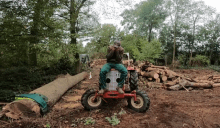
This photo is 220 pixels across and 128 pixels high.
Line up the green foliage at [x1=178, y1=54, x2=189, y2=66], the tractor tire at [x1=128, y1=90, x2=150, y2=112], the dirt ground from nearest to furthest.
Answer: the dirt ground
the tractor tire at [x1=128, y1=90, x2=150, y2=112]
the green foliage at [x1=178, y1=54, x2=189, y2=66]

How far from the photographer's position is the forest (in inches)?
243

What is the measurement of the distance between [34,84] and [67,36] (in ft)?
10.1

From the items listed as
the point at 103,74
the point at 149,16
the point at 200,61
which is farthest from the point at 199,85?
the point at 149,16

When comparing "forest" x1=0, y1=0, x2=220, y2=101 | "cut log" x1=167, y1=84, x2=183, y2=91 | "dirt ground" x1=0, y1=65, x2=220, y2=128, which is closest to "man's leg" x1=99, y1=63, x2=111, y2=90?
"dirt ground" x1=0, y1=65, x2=220, y2=128

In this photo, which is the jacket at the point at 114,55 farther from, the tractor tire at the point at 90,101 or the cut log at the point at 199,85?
the cut log at the point at 199,85

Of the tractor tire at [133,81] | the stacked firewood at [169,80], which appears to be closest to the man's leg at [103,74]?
the tractor tire at [133,81]

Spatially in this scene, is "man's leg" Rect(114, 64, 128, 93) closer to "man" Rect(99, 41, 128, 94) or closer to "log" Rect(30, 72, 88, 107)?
"man" Rect(99, 41, 128, 94)

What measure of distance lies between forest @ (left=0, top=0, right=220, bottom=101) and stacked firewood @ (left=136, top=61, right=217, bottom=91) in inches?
167

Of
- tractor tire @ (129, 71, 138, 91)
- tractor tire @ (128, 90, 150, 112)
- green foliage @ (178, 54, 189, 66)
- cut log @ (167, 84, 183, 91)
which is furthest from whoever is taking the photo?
green foliage @ (178, 54, 189, 66)

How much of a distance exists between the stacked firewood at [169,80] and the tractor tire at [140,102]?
4380 mm

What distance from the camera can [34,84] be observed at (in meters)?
7.93

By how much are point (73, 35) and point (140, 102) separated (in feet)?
18.3

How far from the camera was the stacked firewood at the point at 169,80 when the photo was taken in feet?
25.8

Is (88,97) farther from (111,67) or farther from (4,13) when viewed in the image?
(4,13)
